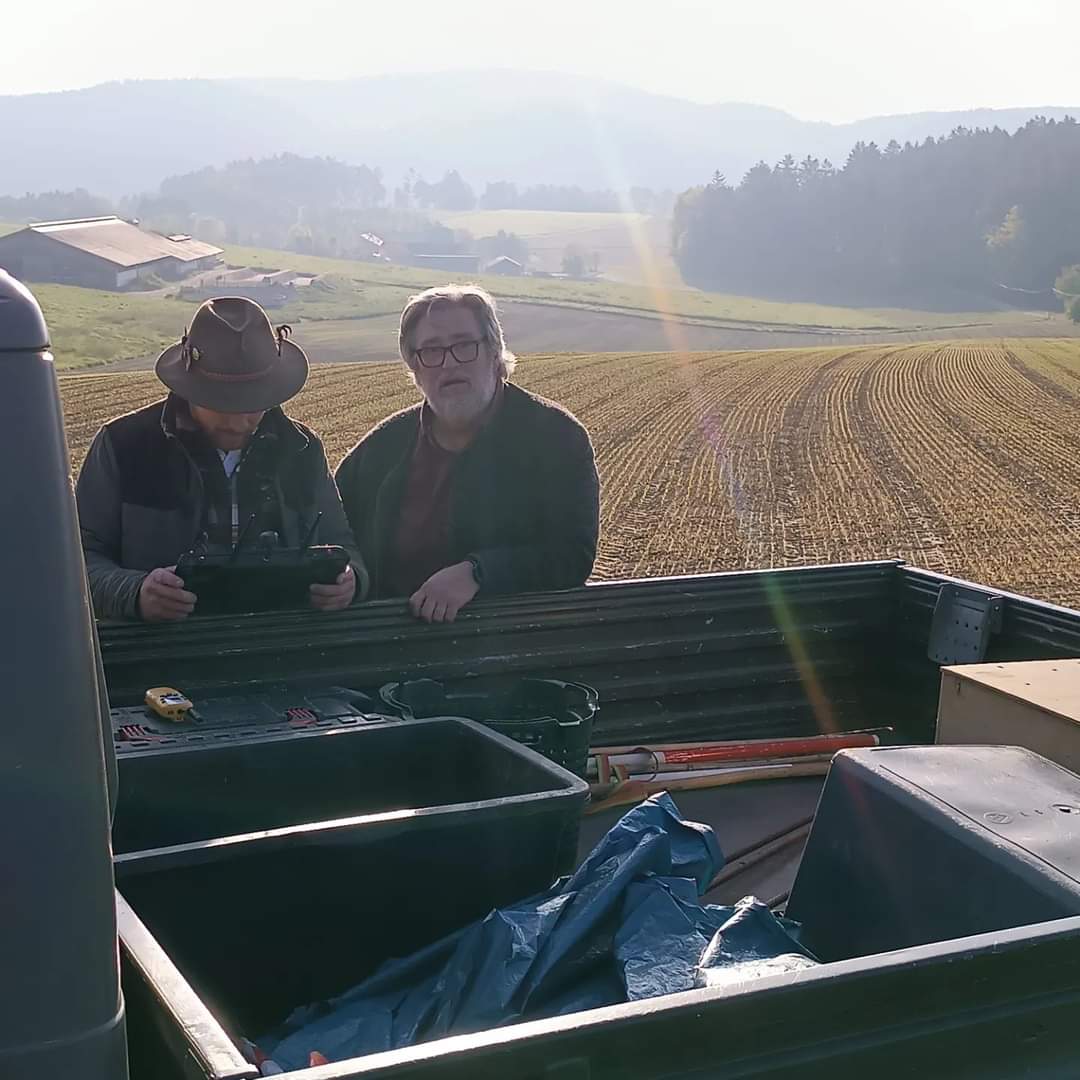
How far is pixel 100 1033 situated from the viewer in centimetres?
116

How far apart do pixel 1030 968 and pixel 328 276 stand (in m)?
80.1

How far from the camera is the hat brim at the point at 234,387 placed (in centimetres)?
344

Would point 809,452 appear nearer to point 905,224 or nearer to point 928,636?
point 928,636

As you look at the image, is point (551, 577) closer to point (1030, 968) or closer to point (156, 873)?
point (156, 873)

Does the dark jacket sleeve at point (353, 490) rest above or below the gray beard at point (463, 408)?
below

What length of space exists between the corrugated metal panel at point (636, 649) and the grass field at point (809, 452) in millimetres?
8475

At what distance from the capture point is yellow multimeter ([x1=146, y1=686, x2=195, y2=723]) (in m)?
2.74

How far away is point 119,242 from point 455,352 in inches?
2723

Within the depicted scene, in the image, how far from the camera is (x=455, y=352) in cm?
387

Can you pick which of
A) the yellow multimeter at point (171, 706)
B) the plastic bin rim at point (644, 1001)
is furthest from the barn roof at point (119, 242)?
the plastic bin rim at point (644, 1001)

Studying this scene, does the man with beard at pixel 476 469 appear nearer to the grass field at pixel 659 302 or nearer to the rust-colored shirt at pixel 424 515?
the rust-colored shirt at pixel 424 515

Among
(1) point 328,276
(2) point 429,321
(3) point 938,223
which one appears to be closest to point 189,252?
(1) point 328,276

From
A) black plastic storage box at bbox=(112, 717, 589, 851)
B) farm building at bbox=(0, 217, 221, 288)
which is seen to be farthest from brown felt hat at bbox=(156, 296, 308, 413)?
farm building at bbox=(0, 217, 221, 288)

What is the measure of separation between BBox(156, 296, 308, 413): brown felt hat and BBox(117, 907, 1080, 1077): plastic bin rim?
2.00 metres
